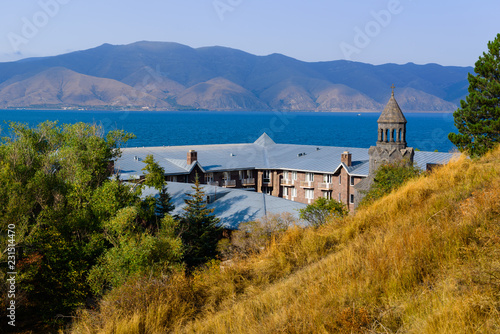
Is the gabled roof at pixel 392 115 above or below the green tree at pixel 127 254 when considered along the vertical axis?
above

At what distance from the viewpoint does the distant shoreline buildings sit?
58.8 meters

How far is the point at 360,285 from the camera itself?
7914 millimetres

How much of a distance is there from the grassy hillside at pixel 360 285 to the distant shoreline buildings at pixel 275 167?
42868mm

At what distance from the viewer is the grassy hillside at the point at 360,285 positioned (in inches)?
265

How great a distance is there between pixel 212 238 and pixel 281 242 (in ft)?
79.1

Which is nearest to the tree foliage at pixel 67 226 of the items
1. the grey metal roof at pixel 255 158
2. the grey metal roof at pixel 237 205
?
the grey metal roof at pixel 237 205

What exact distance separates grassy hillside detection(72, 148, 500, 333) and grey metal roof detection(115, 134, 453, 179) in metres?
44.3

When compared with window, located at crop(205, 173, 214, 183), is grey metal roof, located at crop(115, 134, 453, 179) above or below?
above

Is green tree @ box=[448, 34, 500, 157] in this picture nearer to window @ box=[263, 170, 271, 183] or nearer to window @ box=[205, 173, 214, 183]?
window @ box=[205, 173, 214, 183]

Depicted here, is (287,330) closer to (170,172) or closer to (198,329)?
(198,329)

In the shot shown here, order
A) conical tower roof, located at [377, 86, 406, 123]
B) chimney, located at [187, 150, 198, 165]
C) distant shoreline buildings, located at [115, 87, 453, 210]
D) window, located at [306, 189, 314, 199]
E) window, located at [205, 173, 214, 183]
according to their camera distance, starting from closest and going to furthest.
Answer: conical tower roof, located at [377, 86, 406, 123], distant shoreline buildings, located at [115, 87, 453, 210], chimney, located at [187, 150, 198, 165], window, located at [205, 173, 214, 183], window, located at [306, 189, 314, 199]

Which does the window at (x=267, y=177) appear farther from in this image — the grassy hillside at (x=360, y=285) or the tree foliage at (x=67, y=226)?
the grassy hillside at (x=360, y=285)

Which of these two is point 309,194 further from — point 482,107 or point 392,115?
point 482,107
